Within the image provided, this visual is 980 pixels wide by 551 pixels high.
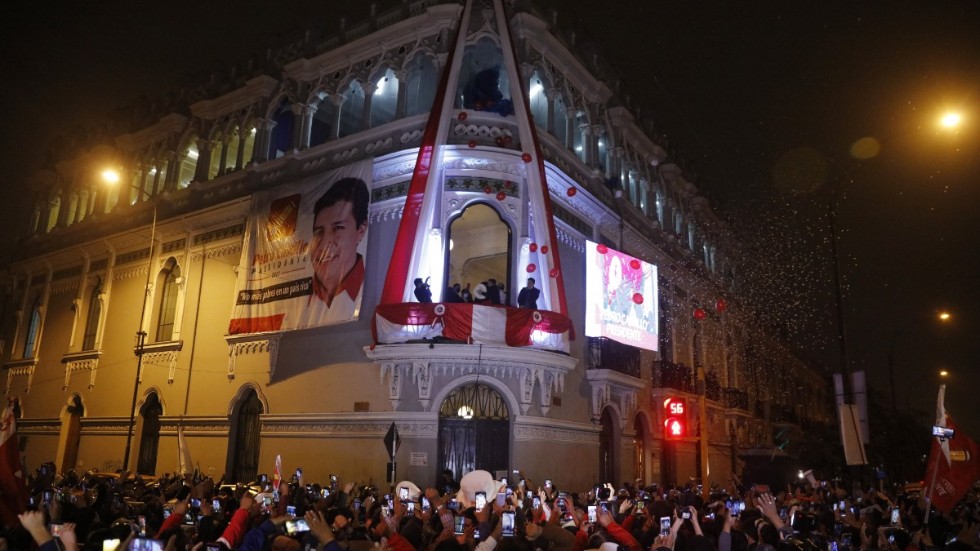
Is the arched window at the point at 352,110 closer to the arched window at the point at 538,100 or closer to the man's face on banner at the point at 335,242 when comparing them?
the man's face on banner at the point at 335,242

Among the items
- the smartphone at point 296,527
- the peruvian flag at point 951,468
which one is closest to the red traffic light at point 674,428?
the peruvian flag at point 951,468

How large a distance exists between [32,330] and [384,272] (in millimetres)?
23224

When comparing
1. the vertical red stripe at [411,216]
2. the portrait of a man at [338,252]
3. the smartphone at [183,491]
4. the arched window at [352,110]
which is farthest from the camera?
the arched window at [352,110]

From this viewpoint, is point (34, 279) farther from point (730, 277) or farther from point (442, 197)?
point (730, 277)

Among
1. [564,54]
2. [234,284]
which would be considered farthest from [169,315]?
[564,54]

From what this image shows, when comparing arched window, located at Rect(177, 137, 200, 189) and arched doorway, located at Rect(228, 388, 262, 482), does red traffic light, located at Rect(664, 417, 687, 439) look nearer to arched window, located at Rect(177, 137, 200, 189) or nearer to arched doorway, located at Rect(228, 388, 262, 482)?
arched doorway, located at Rect(228, 388, 262, 482)

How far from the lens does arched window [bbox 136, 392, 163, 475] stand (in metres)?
26.2

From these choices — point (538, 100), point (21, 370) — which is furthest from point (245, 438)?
point (21, 370)

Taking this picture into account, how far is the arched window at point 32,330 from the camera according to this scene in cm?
3334

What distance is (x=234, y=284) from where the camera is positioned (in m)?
25.2

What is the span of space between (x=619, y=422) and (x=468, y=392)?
7.23 m

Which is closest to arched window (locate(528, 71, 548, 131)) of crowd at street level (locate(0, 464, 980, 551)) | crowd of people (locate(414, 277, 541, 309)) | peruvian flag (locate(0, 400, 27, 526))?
crowd of people (locate(414, 277, 541, 309))

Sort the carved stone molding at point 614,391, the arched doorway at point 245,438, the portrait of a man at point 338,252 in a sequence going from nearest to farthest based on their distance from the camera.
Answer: the portrait of a man at point 338,252
the carved stone molding at point 614,391
the arched doorway at point 245,438

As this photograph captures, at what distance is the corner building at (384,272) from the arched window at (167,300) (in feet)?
0.30
